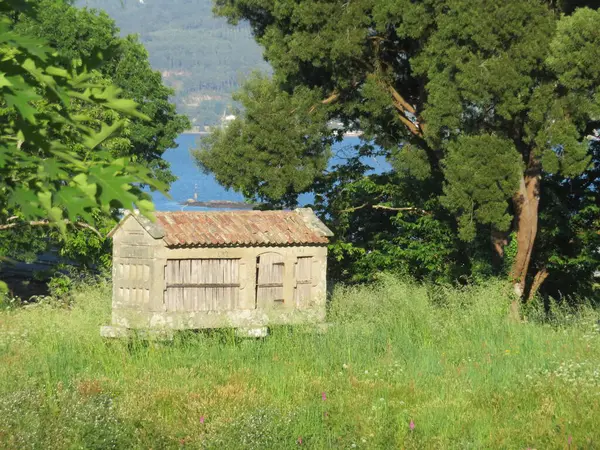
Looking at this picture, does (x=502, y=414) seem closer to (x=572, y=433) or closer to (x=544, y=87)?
(x=572, y=433)

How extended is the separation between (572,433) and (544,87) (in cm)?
1042

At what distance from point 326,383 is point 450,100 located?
9132 millimetres

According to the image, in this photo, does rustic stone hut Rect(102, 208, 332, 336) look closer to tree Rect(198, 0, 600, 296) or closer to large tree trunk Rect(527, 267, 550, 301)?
tree Rect(198, 0, 600, 296)

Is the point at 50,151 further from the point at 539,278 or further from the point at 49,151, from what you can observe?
the point at 539,278

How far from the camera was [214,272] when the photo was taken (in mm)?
15000

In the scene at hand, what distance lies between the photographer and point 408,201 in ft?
83.3

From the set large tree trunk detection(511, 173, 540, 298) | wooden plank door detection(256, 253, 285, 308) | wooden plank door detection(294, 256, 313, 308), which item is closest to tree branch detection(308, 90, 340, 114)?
large tree trunk detection(511, 173, 540, 298)

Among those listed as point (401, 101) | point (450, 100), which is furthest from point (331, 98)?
point (450, 100)

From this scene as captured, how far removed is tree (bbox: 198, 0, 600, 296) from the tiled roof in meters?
4.35

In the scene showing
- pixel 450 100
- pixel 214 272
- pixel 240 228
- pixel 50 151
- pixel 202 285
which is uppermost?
pixel 450 100

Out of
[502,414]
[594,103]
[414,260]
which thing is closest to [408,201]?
[414,260]

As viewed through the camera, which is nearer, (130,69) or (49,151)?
(49,151)

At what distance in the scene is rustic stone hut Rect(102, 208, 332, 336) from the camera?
14.7 m

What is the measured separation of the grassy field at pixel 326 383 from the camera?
374 inches
